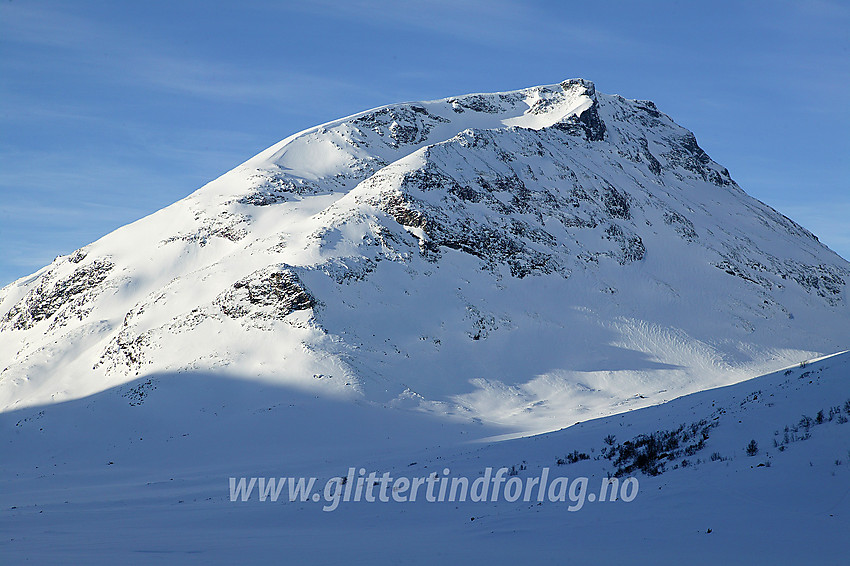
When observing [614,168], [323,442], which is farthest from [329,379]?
[614,168]

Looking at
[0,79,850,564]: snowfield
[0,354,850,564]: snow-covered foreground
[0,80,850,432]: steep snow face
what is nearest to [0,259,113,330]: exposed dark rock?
[0,80,850,432]: steep snow face

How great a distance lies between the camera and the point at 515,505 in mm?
15195

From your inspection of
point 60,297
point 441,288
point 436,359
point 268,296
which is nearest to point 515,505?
point 436,359

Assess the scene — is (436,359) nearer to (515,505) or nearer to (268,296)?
(268,296)

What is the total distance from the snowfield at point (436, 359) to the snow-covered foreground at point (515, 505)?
0.11m

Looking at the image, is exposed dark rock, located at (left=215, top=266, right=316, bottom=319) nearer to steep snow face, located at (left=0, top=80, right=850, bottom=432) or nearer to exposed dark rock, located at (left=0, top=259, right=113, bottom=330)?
steep snow face, located at (left=0, top=80, right=850, bottom=432)

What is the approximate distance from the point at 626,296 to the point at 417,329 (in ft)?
79.9

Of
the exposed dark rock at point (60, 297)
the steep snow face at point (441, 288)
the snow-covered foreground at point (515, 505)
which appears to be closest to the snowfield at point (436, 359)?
the snow-covered foreground at point (515, 505)

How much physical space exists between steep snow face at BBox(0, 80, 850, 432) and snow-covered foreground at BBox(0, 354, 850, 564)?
42.5 feet

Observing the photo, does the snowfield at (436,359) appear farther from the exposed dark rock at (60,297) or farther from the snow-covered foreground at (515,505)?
the exposed dark rock at (60,297)

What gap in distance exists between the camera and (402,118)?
3748 inches

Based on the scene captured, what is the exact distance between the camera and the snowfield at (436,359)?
42.8 feet

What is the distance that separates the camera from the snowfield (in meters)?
13.1

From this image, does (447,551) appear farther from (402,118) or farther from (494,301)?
(402,118)
